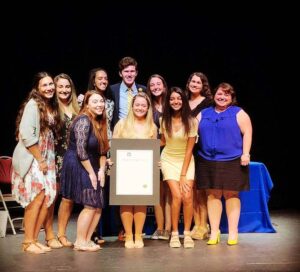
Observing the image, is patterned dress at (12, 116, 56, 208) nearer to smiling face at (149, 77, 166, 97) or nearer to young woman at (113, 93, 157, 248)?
young woman at (113, 93, 157, 248)

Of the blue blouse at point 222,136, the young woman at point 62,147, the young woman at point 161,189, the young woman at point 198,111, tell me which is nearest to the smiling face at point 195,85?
the young woman at point 198,111

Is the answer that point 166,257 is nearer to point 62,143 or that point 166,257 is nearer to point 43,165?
point 43,165

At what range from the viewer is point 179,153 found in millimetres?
5738

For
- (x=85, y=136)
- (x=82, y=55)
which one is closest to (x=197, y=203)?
(x=85, y=136)

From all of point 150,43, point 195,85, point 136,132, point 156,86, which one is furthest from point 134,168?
point 150,43

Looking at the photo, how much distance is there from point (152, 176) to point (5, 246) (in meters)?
1.54

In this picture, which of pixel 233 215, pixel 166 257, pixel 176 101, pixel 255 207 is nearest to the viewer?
pixel 166 257

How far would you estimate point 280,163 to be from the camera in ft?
29.2

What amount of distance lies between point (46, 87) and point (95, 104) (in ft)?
1.49

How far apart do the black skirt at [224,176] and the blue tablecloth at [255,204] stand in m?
0.75

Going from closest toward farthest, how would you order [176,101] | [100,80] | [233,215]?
[176,101], [233,215], [100,80]

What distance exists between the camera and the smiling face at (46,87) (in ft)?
17.7

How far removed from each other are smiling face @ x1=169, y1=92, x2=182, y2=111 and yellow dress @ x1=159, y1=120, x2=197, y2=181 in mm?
193

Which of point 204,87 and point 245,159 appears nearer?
point 245,159
